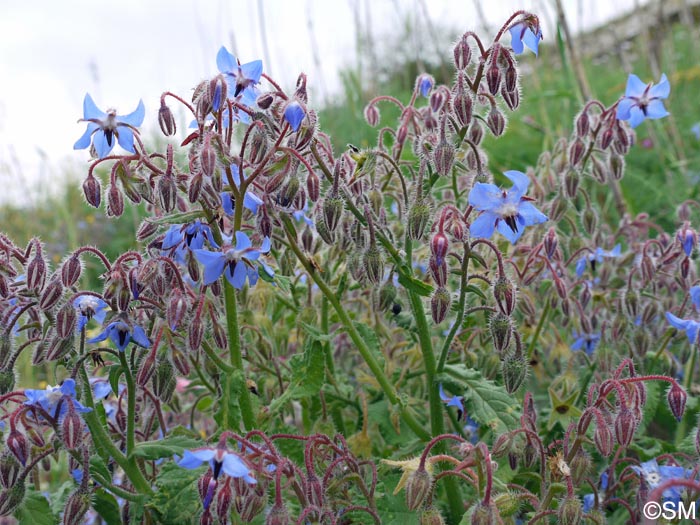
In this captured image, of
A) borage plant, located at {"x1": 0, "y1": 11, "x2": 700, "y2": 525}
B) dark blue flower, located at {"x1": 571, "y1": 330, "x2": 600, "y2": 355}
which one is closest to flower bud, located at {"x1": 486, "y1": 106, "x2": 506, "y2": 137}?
borage plant, located at {"x1": 0, "y1": 11, "x2": 700, "y2": 525}

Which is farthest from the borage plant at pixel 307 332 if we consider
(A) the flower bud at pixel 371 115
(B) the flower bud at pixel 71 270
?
(A) the flower bud at pixel 371 115

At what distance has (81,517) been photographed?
148cm

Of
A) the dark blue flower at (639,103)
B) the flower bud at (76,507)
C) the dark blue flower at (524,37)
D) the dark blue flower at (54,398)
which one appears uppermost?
the dark blue flower at (524,37)

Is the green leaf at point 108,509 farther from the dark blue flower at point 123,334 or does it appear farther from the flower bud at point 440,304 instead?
the flower bud at point 440,304

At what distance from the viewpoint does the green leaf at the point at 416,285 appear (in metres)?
1.59

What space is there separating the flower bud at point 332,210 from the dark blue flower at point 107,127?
0.41 metres

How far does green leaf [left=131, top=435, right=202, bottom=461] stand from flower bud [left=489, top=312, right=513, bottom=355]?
0.68 m

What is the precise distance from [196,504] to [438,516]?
1.66 ft

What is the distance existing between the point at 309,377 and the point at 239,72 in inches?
26.9

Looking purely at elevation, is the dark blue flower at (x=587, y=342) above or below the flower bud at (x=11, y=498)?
below

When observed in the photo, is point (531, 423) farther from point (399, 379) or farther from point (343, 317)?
point (343, 317)

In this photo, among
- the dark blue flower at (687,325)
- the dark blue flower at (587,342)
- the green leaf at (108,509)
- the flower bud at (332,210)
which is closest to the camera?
the flower bud at (332,210)

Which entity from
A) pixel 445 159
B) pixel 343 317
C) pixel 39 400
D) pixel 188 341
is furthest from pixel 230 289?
pixel 445 159

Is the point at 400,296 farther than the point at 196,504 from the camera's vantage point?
Yes
